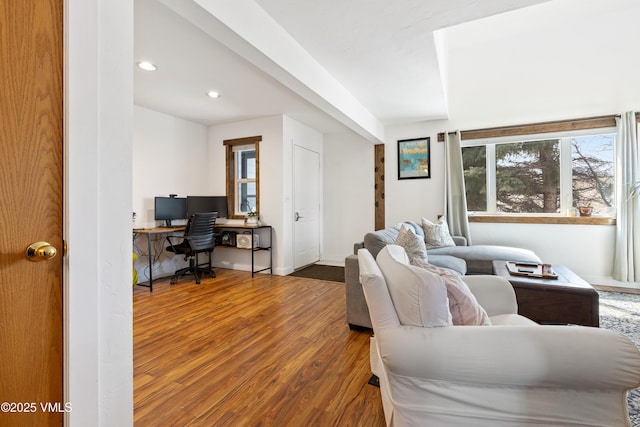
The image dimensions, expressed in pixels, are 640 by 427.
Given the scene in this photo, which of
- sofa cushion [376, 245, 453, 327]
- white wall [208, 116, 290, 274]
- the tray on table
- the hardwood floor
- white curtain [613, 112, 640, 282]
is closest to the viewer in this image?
sofa cushion [376, 245, 453, 327]

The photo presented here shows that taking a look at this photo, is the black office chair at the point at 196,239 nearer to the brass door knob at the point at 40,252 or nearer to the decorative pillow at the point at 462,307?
the brass door knob at the point at 40,252

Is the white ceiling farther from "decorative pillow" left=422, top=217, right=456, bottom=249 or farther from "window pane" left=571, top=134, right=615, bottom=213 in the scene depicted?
"window pane" left=571, top=134, right=615, bottom=213

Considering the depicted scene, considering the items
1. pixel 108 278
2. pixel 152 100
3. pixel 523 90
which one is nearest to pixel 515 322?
pixel 108 278

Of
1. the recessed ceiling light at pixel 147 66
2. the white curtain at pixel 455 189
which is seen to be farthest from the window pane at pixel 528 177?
the recessed ceiling light at pixel 147 66

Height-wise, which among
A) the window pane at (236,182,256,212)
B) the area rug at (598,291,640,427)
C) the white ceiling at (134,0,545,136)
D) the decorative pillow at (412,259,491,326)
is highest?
the white ceiling at (134,0,545,136)

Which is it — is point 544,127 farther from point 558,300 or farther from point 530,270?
point 558,300

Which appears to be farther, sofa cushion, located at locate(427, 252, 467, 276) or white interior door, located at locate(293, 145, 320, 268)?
white interior door, located at locate(293, 145, 320, 268)

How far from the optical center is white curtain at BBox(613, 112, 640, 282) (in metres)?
3.44

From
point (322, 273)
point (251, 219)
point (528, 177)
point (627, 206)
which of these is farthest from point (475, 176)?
point (251, 219)

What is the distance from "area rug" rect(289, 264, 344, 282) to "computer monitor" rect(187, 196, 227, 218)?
1521 mm

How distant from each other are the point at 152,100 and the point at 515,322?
4303 millimetres

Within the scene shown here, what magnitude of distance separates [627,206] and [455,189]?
192 centimetres

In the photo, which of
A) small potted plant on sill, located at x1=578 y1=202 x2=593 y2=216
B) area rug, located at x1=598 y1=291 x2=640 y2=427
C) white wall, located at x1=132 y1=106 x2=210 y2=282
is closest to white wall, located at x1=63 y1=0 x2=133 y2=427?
white wall, located at x1=132 y1=106 x2=210 y2=282

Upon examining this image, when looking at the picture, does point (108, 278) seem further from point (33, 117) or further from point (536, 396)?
point (536, 396)
